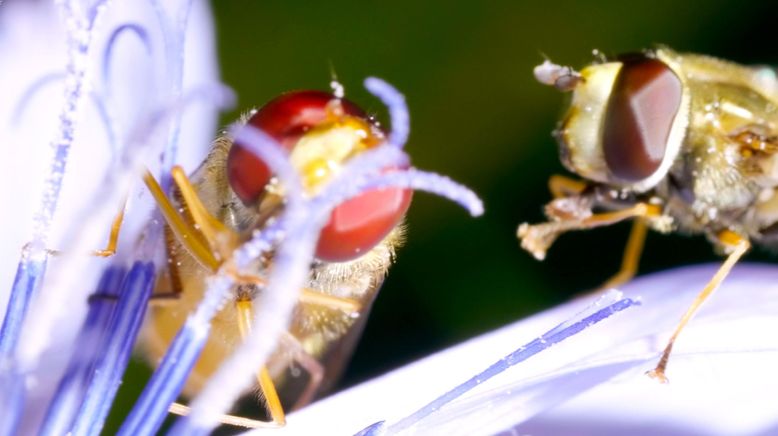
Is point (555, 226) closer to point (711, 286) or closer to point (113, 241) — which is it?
point (711, 286)

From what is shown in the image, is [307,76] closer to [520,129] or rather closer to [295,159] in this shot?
[520,129]

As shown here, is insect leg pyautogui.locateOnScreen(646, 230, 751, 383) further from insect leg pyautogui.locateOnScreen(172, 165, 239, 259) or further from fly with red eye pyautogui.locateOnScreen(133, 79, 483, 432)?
insect leg pyautogui.locateOnScreen(172, 165, 239, 259)

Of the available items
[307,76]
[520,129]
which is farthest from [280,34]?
[520,129]

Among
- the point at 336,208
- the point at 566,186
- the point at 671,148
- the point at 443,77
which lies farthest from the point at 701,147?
the point at 336,208

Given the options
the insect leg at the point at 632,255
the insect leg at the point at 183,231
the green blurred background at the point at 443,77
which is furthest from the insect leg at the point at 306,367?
the insect leg at the point at 632,255

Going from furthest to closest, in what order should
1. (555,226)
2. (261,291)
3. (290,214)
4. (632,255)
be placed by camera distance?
(632,255) → (555,226) → (261,291) → (290,214)

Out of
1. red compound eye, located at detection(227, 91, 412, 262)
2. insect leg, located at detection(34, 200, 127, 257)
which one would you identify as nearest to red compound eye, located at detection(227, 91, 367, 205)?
red compound eye, located at detection(227, 91, 412, 262)

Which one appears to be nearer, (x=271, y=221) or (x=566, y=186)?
(x=271, y=221)

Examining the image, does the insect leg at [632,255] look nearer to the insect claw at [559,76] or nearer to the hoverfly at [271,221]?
the insect claw at [559,76]
